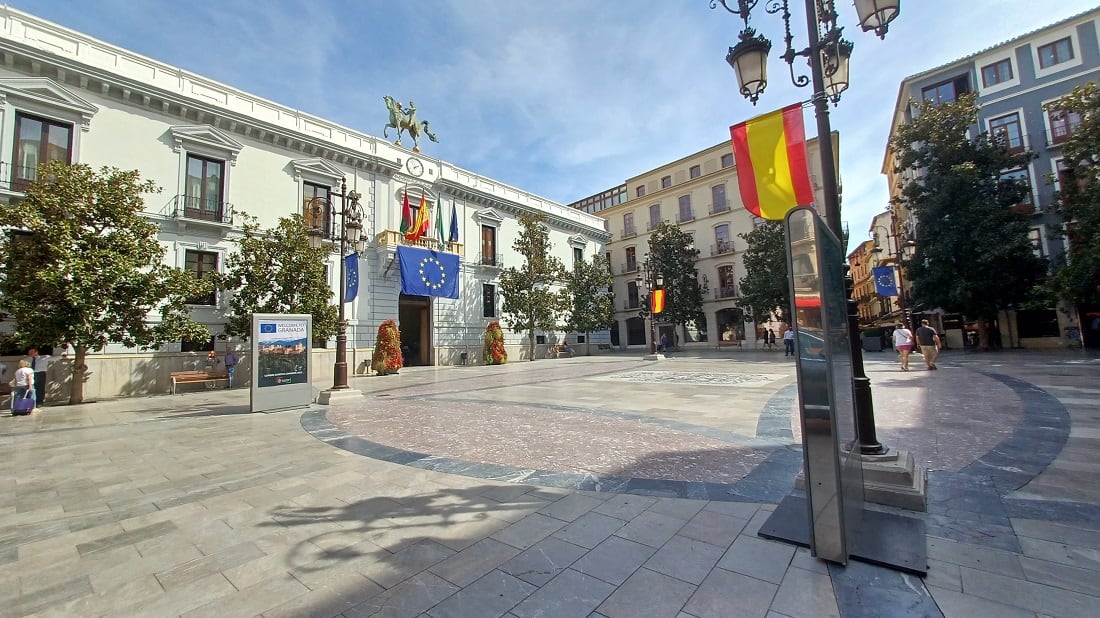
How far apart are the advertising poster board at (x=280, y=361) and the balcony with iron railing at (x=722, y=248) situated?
30570 millimetres

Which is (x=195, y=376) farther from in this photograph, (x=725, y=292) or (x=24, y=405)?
(x=725, y=292)

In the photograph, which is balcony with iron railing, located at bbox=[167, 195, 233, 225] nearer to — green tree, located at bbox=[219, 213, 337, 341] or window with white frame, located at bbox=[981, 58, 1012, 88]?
green tree, located at bbox=[219, 213, 337, 341]

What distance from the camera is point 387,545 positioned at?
8.94 ft

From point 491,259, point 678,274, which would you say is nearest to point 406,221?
point 491,259

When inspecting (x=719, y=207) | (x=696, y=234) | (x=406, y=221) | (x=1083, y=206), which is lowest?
(x=1083, y=206)

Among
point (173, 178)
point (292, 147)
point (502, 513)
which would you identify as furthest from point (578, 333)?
point (502, 513)

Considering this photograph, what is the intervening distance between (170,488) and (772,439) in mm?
6416

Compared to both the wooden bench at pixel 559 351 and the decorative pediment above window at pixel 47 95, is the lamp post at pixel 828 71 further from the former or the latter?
the wooden bench at pixel 559 351

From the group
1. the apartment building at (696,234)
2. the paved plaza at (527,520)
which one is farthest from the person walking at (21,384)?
the apartment building at (696,234)

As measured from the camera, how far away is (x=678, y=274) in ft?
109

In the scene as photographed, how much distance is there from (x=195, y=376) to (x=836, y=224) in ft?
57.5

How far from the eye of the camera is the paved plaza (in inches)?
83.0

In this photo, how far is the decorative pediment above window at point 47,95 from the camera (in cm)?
1244

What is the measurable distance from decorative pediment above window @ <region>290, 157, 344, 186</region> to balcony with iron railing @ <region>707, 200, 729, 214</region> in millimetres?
26781
